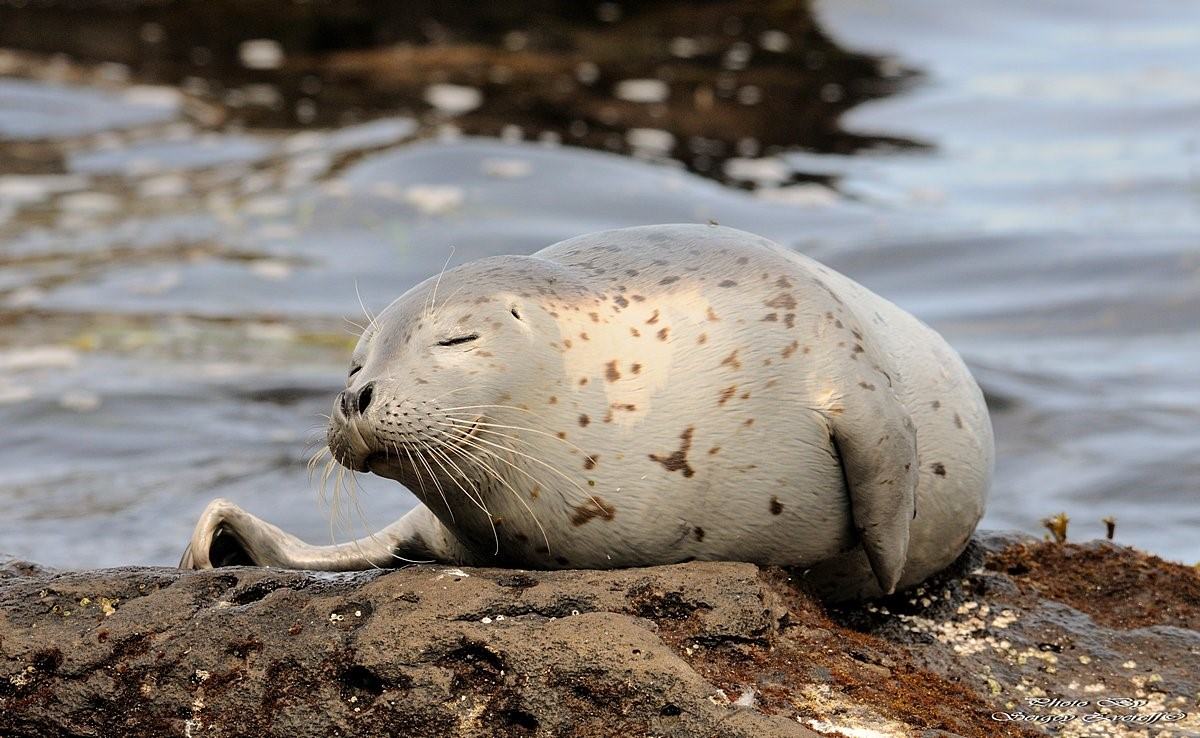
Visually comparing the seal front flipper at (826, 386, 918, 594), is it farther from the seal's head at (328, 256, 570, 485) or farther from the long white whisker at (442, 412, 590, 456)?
the seal's head at (328, 256, 570, 485)

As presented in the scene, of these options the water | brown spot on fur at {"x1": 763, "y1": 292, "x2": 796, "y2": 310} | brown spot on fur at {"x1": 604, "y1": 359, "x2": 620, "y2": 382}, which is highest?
brown spot on fur at {"x1": 763, "y1": 292, "x2": 796, "y2": 310}

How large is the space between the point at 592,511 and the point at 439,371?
0.54 metres

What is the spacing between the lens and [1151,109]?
731 inches

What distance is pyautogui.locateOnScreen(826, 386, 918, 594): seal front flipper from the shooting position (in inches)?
181

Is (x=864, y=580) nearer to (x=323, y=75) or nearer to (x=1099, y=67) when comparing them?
(x=323, y=75)

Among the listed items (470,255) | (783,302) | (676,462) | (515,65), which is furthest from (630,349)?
(515,65)

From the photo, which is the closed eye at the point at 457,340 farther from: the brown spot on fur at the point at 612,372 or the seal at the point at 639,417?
the brown spot on fur at the point at 612,372

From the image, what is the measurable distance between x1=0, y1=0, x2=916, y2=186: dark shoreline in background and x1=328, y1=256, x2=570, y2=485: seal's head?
37.4 ft

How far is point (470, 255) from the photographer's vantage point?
45.1ft

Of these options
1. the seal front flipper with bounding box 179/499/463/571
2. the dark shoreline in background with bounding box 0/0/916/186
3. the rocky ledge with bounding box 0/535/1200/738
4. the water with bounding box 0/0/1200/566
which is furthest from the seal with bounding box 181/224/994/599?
the dark shoreline in background with bounding box 0/0/916/186

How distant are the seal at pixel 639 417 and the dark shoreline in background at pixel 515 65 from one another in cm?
1119

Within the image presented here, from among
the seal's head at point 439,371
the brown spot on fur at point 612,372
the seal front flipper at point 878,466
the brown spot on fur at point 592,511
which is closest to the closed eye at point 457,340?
the seal's head at point 439,371

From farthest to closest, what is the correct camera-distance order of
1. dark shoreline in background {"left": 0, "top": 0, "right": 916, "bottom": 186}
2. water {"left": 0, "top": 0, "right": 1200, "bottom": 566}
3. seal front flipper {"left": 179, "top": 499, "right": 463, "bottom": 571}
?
1. dark shoreline in background {"left": 0, "top": 0, "right": 916, "bottom": 186}
2. water {"left": 0, "top": 0, "right": 1200, "bottom": 566}
3. seal front flipper {"left": 179, "top": 499, "right": 463, "bottom": 571}

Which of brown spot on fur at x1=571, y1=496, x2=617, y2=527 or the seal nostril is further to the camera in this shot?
brown spot on fur at x1=571, y1=496, x2=617, y2=527
